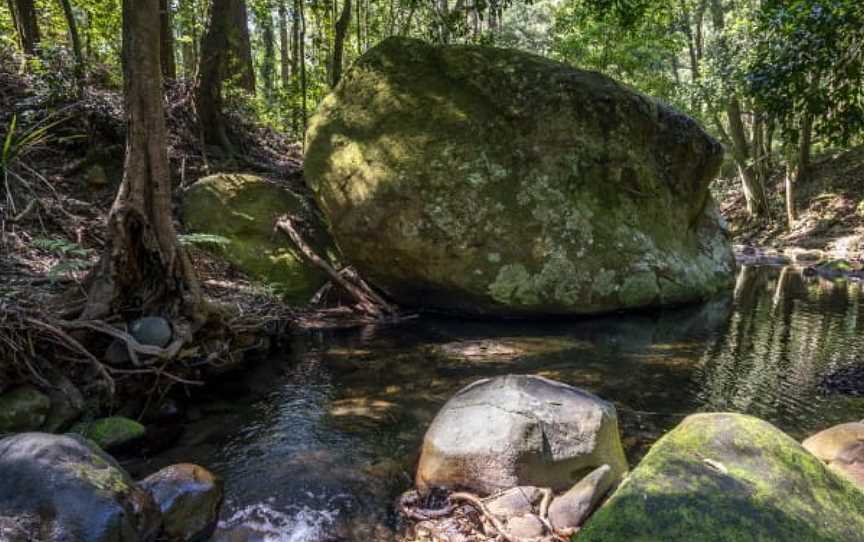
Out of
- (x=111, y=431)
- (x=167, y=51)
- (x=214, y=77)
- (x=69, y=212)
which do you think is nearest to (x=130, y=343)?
(x=111, y=431)

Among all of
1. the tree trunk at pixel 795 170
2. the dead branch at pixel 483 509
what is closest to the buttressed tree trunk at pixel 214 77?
the dead branch at pixel 483 509

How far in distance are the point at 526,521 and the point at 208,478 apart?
179cm

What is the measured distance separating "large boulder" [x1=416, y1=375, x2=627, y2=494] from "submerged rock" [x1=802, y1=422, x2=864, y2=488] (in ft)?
4.14

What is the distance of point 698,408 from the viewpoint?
4.77 meters

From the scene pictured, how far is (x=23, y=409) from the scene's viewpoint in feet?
12.5

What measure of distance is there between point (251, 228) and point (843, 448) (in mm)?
6828

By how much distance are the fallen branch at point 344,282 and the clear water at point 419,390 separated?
0.58 m

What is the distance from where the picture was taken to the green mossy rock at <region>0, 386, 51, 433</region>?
370 cm

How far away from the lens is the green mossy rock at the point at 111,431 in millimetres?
3896

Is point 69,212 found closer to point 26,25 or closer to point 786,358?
point 26,25

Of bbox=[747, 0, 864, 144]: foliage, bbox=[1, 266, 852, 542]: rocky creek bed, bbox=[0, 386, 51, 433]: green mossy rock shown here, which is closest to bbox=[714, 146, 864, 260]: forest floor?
bbox=[1, 266, 852, 542]: rocky creek bed

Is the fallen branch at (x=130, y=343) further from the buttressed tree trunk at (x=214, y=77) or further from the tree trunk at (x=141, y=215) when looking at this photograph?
the buttressed tree trunk at (x=214, y=77)

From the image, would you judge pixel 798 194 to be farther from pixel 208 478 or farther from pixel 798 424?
pixel 208 478

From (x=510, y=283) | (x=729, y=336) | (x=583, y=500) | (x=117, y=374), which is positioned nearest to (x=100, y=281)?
(x=117, y=374)
